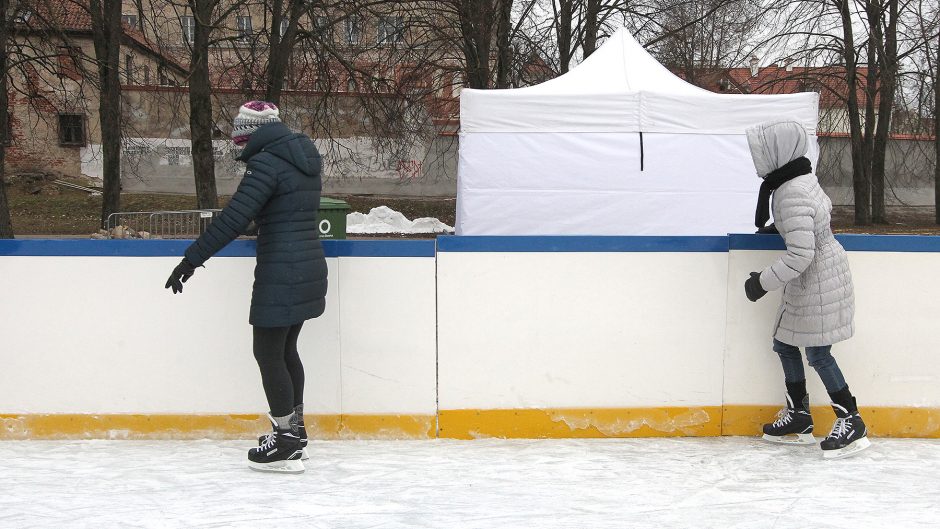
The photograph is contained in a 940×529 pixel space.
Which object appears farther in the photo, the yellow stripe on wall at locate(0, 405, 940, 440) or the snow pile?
the snow pile

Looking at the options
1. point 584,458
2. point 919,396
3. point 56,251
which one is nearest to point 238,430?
point 56,251

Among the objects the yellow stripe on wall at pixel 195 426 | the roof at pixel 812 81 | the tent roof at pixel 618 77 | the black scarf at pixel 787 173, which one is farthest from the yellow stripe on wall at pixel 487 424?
the roof at pixel 812 81

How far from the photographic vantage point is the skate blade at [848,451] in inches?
149

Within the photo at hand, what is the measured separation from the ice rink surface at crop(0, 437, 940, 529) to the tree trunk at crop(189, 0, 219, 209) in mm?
10778

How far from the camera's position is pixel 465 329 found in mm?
4094

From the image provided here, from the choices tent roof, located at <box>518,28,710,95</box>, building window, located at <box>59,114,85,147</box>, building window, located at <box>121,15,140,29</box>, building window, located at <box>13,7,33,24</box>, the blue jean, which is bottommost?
the blue jean

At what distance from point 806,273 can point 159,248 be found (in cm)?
297

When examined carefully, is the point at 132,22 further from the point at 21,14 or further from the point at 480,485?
the point at 480,485

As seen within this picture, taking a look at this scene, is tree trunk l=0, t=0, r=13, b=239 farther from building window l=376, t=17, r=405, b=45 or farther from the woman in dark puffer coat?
the woman in dark puffer coat

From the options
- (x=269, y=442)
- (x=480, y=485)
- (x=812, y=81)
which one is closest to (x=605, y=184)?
(x=480, y=485)

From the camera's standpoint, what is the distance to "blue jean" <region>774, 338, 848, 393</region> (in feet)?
12.4

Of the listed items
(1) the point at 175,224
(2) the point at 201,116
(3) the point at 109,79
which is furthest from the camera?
(2) the point at 201,116

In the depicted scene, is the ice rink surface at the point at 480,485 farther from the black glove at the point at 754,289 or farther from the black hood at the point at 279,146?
the black hood at the point at 279,146

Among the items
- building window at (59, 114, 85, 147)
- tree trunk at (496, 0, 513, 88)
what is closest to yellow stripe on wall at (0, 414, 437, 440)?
tree trunk at (496, 0, 513, 88)
